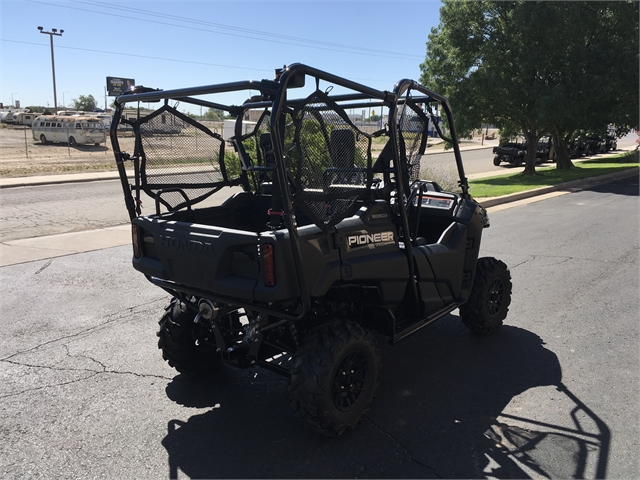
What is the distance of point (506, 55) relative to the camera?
19109 mm

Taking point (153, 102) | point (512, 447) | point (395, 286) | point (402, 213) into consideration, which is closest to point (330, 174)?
point (402, 213)

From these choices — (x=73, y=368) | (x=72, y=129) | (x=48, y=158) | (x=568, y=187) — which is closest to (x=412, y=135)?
(x=73, y=368)

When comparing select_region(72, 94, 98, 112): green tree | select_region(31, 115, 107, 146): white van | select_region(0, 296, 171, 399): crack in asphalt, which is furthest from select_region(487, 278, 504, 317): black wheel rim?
select_region(72, 94, 98, 112): green tree

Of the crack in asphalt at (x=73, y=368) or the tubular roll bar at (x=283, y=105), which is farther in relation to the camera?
the crack in asphalt at (x=73, y=368)

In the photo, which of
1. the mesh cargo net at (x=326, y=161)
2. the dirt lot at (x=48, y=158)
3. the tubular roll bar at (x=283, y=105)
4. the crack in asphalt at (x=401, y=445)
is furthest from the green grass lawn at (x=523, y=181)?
the dirt lot at (x=48, y=158)

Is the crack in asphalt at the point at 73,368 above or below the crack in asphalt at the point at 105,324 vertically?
below

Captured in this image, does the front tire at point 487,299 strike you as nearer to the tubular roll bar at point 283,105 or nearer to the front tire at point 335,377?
the tubular roll bar at point 283,105

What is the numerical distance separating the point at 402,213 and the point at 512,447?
1645 mm

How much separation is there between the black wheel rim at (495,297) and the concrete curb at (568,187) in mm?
8848

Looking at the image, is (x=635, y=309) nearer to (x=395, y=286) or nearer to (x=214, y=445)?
(x=395, y=286)

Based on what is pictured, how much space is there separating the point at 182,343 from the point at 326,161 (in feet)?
5.89

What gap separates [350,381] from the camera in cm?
360

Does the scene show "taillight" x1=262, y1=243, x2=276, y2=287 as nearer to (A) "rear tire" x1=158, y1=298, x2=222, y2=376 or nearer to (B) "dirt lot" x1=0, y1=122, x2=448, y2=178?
(A) "rear tire" x1=158, y1=298, x2=222, y2=376

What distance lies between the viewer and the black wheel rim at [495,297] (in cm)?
517
